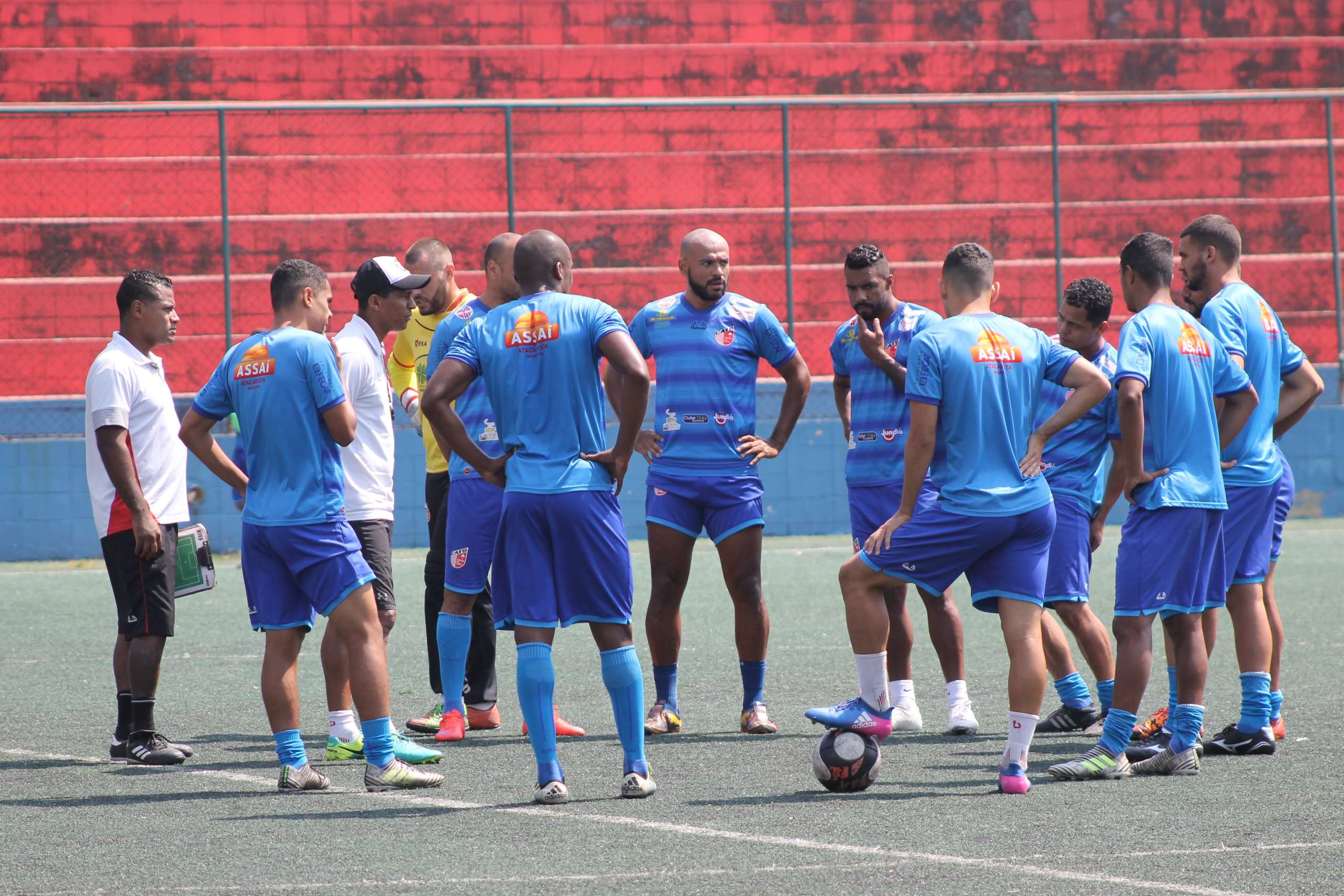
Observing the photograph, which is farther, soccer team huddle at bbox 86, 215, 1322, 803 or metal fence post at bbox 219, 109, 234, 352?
metal fence post at bbox 219, 109, 234, 352

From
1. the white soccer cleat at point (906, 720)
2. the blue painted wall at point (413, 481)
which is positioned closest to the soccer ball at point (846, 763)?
the white soccer cleat at point (906, 720)

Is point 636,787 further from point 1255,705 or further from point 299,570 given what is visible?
point 1255,705

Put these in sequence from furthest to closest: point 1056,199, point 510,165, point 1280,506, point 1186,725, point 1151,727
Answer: point 1056,199 → point 510,165 → point 1280,506 → point 1151,727 → point 1186,725

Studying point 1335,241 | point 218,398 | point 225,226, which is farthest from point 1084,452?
point 1335,241

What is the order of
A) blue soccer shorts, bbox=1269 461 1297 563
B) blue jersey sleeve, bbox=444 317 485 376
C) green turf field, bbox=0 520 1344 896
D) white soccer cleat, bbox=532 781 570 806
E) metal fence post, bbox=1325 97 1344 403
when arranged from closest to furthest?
1. green turf field, bbox=0 520 1344 896
2. white soccer cleat, bbox=532 781 570 806
3. blue jersey sleeve, bbox=444 317 485 376
4. blue soccer shorts, bbox=1269 461 1297 563
5. metal fence post, bbox=1325 97 1344 403

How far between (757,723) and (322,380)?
246cm

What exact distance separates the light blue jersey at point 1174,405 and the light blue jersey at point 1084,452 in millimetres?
775

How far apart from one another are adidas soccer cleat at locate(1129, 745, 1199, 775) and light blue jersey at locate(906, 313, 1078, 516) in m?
1.09

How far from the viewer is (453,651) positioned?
7.26 meters

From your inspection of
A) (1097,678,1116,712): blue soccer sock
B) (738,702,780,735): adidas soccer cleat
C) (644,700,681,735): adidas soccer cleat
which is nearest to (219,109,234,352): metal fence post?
(644,700,681,735): adidas soccer cleat

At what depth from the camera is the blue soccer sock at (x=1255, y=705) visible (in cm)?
650

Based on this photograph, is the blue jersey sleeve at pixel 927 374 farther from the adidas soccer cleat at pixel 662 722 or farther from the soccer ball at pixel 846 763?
the adidas soccer cleat at pixel 662 722

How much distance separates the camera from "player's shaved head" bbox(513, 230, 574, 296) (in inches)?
234

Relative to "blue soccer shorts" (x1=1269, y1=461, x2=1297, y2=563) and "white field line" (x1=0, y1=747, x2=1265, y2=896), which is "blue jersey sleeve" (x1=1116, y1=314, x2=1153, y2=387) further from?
"white field line" (x1=0, y1=747, x2=1265, y2=896)
